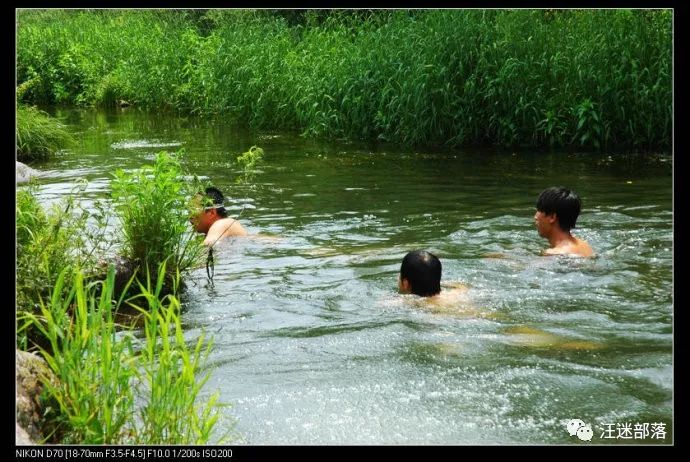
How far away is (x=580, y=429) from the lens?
4.64 m

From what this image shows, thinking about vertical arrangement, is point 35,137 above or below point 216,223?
above

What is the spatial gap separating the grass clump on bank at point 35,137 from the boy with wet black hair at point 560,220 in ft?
30.9

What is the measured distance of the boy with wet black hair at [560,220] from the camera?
8.00 metres

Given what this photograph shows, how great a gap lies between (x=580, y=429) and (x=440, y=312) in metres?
2.18

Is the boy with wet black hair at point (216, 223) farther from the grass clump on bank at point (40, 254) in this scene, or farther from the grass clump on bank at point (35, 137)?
the grass clump on bank at point (35, 137)

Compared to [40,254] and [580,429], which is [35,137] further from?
[580,429]

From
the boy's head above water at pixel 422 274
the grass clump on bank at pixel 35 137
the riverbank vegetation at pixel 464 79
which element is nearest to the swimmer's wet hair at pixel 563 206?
the boy's head above water at pixel 422 274

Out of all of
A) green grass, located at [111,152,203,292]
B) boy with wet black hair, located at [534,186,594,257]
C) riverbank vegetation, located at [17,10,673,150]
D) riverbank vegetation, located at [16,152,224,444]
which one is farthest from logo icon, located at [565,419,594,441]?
riverbank vegetation, located at [17,10,673,150]

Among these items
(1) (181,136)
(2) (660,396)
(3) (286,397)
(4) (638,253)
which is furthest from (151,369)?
(1) (181,136)

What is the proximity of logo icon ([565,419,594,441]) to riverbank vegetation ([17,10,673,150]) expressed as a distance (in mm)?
9752

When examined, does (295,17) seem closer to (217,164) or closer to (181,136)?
(181,136)

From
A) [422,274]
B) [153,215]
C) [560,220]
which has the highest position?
[153,215]

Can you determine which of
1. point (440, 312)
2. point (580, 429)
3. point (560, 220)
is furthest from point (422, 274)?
point (580, 429)

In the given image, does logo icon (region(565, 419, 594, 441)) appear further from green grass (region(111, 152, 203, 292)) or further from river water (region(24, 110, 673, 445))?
green grass (region(111, 152, 203, 292))
